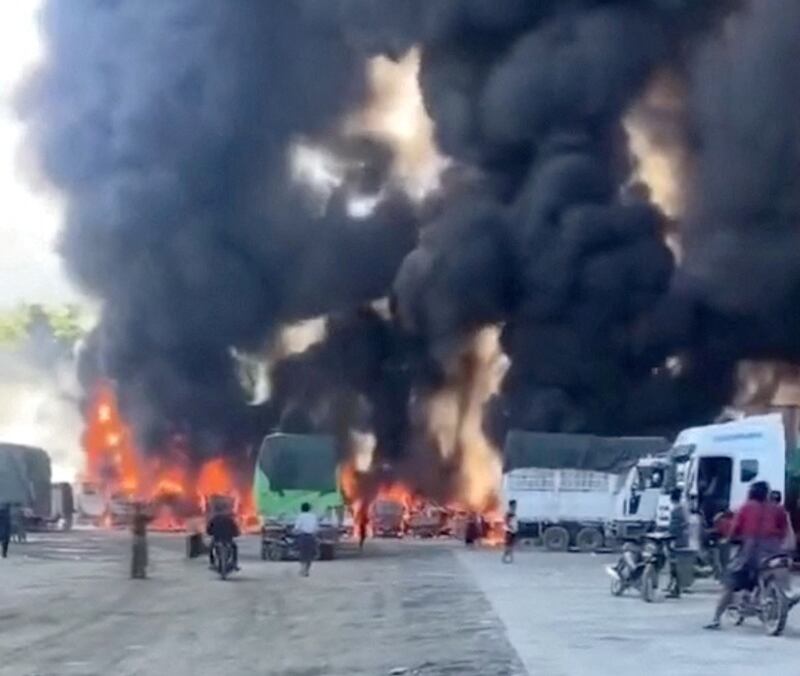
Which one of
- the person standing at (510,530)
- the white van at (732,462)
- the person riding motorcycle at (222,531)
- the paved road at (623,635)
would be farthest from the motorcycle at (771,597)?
the person standing at (510,530)

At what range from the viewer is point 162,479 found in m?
61.4

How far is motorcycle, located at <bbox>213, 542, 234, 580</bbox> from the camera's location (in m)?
29.4

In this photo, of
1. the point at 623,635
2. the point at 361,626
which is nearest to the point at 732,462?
the point at 361,626

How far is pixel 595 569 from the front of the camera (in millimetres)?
34156

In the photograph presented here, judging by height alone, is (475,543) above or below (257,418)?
below

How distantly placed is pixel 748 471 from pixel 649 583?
8.16 meters

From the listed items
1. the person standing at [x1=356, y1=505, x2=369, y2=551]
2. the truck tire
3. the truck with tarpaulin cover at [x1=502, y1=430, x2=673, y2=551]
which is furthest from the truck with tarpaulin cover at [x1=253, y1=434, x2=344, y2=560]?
the truck with tarpaulin cover at [x1=502, y1=430, x2=673, y2=551]

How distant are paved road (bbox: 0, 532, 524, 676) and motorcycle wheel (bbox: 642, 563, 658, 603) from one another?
2207 millimetres

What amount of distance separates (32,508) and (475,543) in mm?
13768

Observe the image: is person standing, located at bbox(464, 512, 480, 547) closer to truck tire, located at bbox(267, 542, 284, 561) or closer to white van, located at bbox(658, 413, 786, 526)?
truck tire, located at bbox(267, 542, 284, 561)

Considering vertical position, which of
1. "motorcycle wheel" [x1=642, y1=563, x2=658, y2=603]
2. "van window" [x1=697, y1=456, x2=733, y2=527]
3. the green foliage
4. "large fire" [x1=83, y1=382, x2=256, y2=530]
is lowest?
"motorcycle wheel" [x1=642, y1=563, x2=658, y2=603]

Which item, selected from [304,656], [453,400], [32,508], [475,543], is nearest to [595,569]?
[475,543]

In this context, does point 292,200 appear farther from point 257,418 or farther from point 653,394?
point 653,394

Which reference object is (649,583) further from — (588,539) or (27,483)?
(27,483)
